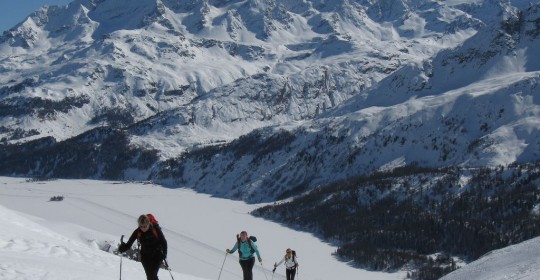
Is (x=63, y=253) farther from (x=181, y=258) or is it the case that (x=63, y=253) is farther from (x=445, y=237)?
(x=445, y=237)

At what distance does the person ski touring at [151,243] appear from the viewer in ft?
76.5

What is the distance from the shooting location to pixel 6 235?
128 feet

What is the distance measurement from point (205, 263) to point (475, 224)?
239 feet

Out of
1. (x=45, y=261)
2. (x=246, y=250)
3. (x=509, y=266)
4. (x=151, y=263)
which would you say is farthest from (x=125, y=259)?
(x=509, y=266)

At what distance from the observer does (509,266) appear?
95.9ft

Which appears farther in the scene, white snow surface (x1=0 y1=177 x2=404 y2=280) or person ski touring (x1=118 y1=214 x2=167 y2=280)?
white snow surface (x1=0 y1=177 x2=404 y2=280)

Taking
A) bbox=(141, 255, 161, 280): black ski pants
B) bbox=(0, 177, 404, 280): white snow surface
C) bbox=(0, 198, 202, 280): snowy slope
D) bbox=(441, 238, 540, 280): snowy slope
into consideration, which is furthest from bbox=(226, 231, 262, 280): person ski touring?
bbox=(441, 238, 540, 280): snowy slope

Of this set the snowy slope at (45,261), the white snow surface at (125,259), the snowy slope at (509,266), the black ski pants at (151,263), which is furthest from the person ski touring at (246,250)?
the snowy slope at (509,266)

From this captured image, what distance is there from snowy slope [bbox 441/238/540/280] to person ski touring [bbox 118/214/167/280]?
14.5 metres

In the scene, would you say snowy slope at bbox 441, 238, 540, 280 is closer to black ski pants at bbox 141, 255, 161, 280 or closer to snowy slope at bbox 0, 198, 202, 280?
black ski pants at bbox 141, 255, 161, 280

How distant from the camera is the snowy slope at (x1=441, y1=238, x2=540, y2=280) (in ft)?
85.8

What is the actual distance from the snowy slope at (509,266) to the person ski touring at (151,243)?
14.5 metres

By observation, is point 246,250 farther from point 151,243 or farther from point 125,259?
point 125,259

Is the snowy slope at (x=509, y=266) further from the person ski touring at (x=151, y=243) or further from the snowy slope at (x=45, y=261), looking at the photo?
the snowy slope at (x=45, y=261)
